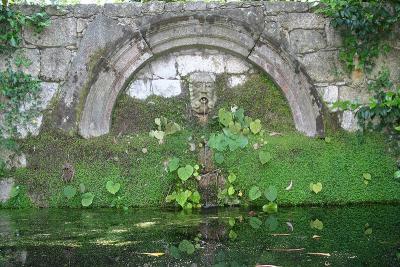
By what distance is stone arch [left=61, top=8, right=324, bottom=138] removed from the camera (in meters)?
5.70

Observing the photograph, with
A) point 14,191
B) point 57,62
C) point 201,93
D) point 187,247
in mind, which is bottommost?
point 187,247

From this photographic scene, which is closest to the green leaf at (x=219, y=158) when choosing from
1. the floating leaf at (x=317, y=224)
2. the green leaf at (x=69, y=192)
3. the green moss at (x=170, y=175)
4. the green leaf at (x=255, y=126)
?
the green moss at (x=170, y=175)

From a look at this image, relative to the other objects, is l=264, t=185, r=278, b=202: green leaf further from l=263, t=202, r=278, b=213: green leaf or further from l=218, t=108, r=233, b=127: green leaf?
l=218, t=108, r=233, b=127: green leaf

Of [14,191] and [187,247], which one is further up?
[14,191]

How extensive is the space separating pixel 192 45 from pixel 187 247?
2.72 m

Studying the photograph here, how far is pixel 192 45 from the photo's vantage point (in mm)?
5859

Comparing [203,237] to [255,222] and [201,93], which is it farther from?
[201,93]

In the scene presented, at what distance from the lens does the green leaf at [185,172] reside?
5.41 m

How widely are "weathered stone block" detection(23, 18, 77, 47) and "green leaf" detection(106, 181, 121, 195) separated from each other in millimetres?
1556

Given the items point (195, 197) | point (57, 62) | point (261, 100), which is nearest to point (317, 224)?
point (195, 197)

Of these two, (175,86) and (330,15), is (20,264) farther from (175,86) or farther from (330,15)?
(330,15)

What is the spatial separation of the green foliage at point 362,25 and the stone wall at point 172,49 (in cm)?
12

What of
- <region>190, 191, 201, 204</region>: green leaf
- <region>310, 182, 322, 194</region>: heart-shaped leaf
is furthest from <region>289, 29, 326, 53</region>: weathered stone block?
<region>190, 191, 201, 204</region>: green leaf

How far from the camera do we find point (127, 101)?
593 cm
